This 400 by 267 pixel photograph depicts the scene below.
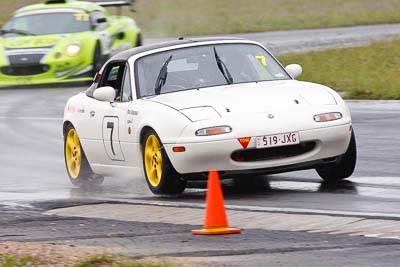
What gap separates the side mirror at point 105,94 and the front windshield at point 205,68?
0.90 ft

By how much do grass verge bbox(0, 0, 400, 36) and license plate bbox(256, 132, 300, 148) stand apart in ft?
88.8

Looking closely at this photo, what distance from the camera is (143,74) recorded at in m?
11.9

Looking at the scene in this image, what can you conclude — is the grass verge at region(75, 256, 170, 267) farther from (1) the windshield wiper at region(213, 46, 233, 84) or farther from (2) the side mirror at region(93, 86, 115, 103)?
(2) the side mirror at region(93, 86, 115, 103)

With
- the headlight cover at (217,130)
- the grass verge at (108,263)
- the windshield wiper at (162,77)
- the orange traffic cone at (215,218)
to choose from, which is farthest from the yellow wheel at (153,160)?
the grass verge at (108,263)

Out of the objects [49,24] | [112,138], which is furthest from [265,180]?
[49,24]

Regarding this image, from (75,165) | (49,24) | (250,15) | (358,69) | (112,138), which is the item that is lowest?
(250,15)

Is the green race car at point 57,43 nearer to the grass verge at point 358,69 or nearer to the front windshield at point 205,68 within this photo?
the grass verge at point 358,69

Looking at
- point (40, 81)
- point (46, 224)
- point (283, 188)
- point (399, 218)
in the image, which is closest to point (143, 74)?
point (283, 188)

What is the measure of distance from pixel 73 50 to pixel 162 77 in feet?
40.8

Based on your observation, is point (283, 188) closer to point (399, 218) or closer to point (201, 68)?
point (201, 68)

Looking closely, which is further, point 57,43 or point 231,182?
point 57,43

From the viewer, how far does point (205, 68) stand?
1180 cm

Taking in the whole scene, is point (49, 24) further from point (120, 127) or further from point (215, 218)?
point (215, 218)

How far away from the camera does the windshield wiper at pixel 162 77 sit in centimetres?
1168
